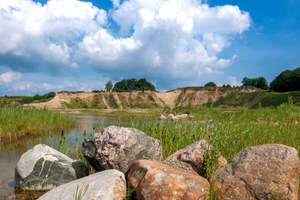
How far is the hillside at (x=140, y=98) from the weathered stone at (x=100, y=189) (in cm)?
6538

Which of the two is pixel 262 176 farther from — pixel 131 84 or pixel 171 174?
pixel 131 84

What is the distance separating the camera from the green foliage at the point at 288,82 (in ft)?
153

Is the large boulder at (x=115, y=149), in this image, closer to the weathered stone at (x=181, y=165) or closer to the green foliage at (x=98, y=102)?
the weathered stone at (x=181, y=165)

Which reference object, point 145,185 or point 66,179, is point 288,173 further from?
point 66,179

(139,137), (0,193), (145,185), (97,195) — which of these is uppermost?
(139,137)

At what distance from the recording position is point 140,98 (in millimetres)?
72688

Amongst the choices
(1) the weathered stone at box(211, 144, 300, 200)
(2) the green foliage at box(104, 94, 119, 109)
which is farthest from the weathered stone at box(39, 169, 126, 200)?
(2) the green foliage at box(104, 94, 119, 109)

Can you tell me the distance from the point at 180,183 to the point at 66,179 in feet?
10.8

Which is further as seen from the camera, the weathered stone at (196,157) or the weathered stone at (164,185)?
the weathered stone at (196,157)

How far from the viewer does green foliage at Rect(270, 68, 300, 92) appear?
46.6 meters

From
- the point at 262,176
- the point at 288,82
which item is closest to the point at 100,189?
the point at 262,176

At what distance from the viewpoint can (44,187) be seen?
4.46 metres

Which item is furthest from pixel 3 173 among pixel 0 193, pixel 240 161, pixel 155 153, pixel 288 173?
pixel 288 173

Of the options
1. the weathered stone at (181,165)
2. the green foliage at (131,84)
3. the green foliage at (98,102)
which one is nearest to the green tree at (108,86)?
the green foliage at (131,84)
